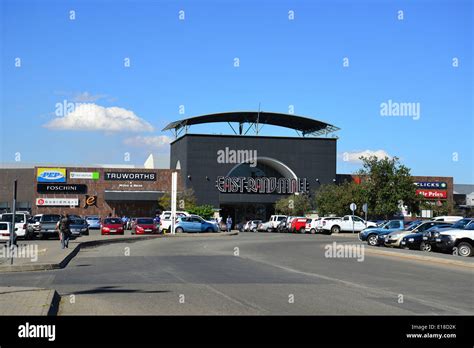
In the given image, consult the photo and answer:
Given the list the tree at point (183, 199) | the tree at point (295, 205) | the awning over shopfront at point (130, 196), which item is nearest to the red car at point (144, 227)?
the tree at point (183, 199)

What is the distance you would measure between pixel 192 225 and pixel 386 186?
22.2 meters

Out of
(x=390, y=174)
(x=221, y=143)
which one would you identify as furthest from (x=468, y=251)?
(x=221, y=143)

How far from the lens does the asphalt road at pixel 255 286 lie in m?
11.8

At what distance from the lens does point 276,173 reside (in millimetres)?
87562

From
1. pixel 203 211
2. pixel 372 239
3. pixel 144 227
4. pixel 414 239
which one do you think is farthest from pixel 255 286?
pixel 203 211

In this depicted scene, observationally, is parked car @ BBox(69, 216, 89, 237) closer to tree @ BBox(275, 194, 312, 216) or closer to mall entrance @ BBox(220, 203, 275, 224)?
tree @ BBox(275, 194, 312, 216)

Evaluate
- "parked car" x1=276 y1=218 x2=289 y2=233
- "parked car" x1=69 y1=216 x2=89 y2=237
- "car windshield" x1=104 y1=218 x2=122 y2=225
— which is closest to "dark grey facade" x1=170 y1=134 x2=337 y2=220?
"parked car" x1=276 y1=218 x2=289 y2=233

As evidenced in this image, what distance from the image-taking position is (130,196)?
265 ft

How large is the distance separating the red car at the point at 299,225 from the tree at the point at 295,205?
14.8 meters

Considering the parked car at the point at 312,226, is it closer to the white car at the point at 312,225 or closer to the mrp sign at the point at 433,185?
the white car at the point at 312,225

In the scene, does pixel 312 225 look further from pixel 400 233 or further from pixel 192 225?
pixel 400 233
